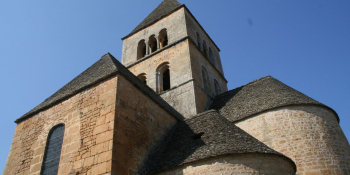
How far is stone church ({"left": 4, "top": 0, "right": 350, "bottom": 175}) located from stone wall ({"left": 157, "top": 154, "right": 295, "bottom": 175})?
2 centimetres

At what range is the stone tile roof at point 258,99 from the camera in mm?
9491

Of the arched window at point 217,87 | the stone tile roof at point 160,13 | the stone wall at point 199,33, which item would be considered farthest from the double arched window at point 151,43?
the arched window at point 217,87

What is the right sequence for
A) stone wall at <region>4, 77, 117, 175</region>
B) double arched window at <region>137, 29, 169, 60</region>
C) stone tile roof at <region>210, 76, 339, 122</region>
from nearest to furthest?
stone wall at <region>4, 77, 117, 175</region> < stone tile roof at <region>210, 76, 339, 122</region> < double arched window at <region>137, 29, 169, 60</region>

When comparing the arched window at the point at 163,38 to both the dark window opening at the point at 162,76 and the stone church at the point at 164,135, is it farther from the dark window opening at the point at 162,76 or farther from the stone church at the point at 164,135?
the stone church at the point at 164,135

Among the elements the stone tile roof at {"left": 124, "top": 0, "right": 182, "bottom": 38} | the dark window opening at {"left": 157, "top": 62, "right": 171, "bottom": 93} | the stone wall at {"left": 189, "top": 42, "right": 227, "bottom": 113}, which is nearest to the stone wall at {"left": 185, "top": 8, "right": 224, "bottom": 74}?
the stone wall at {"left": 189, "top": 42, "right": 227, "bottom": 113}

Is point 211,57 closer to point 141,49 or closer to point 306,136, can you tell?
point 141,49

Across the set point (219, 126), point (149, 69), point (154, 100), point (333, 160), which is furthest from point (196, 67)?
point (333, 160)

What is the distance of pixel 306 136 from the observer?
27.9 ft

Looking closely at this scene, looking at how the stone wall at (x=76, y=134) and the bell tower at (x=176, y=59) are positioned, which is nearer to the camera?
the stone wall at (x=76, y=134)

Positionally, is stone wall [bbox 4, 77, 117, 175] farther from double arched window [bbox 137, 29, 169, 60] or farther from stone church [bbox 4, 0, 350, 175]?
double arched window [bbox 137, 29, 169, 60]

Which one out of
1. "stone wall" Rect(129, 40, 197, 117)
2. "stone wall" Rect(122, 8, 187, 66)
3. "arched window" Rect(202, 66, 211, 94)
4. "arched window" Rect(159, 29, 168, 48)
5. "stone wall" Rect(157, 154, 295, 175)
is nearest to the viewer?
"stone wall" Rect(157, 154, 295, 175)

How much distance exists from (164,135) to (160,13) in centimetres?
1075

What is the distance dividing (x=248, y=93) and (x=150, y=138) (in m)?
5.46

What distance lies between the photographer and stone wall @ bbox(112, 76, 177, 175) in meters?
6.74
